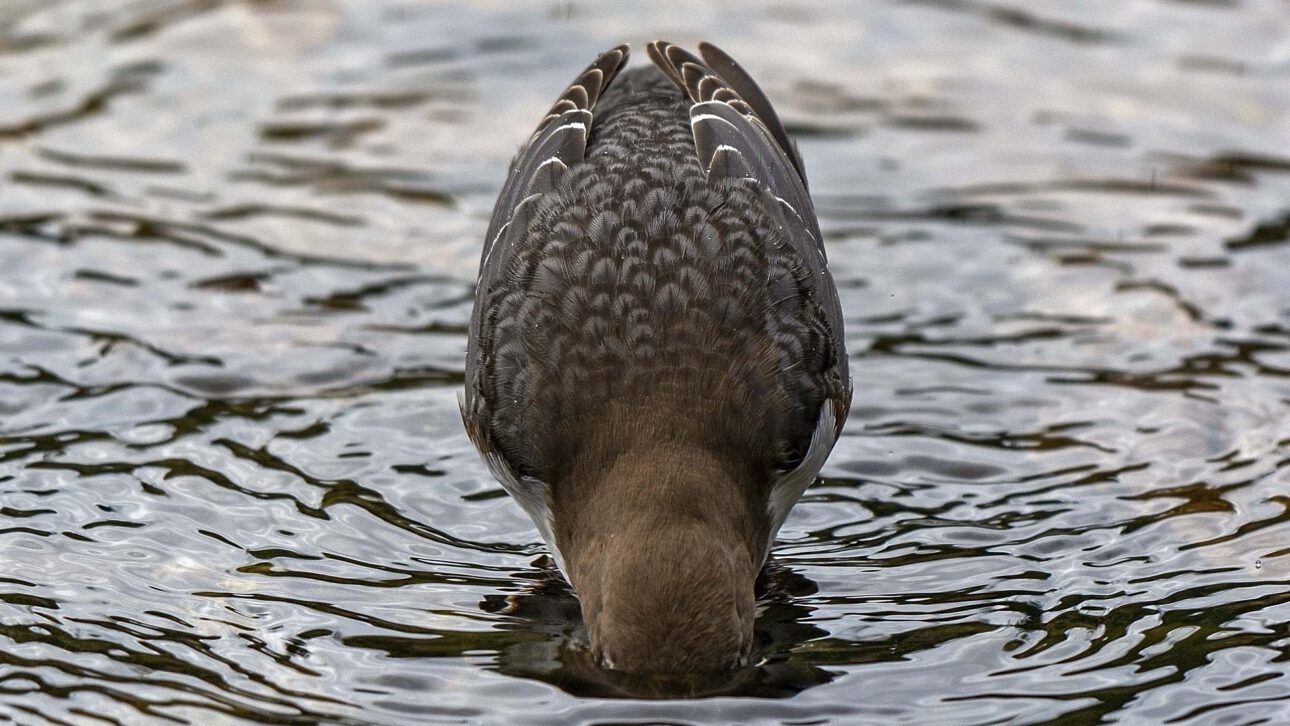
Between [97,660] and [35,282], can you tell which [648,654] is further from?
[35,282]

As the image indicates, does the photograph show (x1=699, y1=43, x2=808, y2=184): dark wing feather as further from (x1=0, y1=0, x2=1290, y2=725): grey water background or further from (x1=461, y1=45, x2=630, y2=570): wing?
(x1=0, y1=0, x2=1290, y2=725): grey water background

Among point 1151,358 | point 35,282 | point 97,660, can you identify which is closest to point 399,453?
point 97,660

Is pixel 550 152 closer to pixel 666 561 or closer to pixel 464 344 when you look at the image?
pixel 464 344

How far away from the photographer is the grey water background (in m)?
5.75

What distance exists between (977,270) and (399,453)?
3.54 m

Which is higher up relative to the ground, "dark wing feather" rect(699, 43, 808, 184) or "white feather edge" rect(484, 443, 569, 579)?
"dark wing feather" rect(699, 43, 808, 184)

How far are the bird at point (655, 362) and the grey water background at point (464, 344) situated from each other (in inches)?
13.0

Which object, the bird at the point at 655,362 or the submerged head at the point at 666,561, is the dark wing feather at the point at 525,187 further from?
the submerged head at the point at 666,561

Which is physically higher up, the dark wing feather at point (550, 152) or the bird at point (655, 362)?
the dark wing feather at point (550, 152)

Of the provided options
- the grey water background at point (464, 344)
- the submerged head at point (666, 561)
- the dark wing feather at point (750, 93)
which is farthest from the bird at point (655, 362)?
the dark wing feather at point (750, 93)

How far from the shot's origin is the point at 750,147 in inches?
286

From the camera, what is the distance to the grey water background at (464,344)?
5746 millimetres

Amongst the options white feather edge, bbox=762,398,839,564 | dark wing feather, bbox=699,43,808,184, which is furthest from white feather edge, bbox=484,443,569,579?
dark wing feather, bbox=699,43,808,184

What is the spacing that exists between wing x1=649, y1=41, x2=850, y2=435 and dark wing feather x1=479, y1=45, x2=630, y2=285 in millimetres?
339
